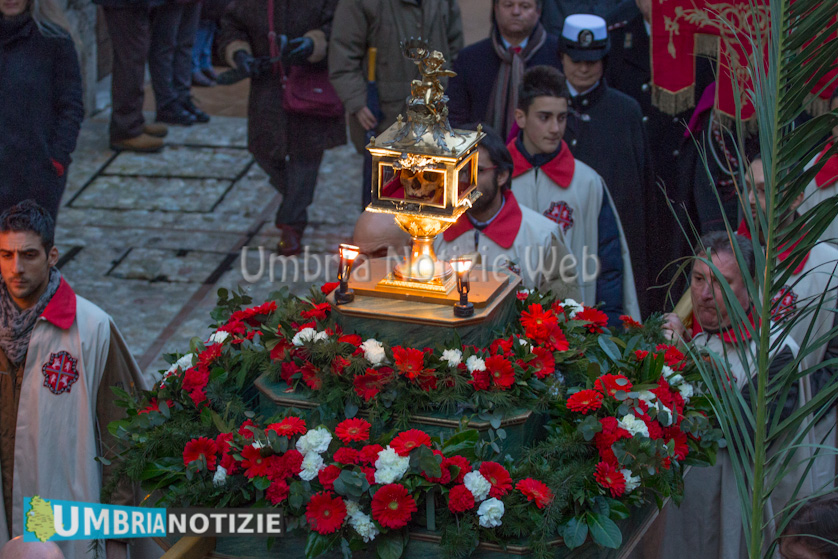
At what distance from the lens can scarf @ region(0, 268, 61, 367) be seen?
4426 millimetres

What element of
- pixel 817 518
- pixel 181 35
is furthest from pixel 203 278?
pixel 817 518

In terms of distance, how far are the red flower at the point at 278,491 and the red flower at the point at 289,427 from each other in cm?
14

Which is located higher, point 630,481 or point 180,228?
point 630,481

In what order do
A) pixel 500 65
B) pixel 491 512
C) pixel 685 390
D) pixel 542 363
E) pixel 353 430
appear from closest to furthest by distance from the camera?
pixel 491 512 < pixel 353 430 < pixel 542 363 < pixel 685 390 < pixel 500 65

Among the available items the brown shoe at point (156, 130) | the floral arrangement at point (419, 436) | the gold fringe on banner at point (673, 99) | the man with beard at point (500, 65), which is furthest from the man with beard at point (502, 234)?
the brown shoe at point (156, 130)

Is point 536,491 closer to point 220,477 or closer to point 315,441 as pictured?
point 315,441

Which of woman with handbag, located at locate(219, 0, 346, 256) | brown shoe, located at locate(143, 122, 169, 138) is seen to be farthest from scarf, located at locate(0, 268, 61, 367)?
brown shoe, located at locate(143, 122, 169, 138)

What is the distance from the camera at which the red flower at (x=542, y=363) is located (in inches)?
126

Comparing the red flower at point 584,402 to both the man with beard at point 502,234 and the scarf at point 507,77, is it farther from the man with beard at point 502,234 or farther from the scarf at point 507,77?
the scarf at point 507,77

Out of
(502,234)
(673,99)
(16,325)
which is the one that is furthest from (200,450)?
(673,99)

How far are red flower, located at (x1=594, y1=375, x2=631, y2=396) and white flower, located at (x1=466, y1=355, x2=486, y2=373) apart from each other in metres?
0.41

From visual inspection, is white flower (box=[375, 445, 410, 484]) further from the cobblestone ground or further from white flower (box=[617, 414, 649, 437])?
the cobblestone ground

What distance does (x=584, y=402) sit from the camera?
3.10 m

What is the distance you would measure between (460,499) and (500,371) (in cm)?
44
